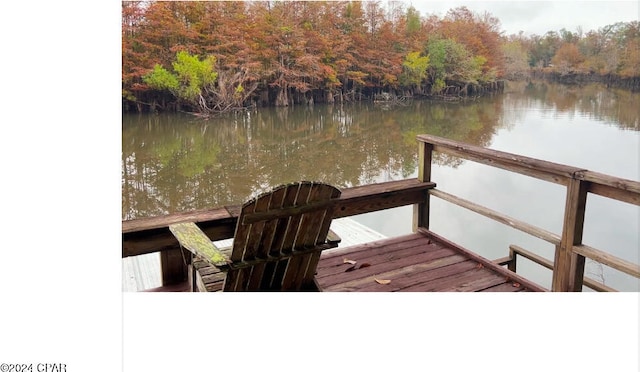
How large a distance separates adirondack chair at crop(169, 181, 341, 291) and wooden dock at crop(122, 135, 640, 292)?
3.5 inches

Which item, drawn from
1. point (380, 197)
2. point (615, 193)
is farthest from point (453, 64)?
point (615, 193)

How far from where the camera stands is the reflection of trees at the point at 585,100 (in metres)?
14.9

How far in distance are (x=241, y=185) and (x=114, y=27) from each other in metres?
10.6

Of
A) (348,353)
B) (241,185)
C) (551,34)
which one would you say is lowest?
(241,185)

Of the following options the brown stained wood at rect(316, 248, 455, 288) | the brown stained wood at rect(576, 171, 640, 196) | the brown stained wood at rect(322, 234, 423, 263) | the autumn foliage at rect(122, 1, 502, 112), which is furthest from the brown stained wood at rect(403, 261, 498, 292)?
the autumn foliage at rect(122, 1, 502, 112)

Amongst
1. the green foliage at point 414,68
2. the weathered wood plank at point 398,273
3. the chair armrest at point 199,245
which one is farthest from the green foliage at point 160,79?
the chair armrest at point 199,245

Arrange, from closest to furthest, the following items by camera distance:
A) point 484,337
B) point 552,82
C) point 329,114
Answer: point 484,337
point 552,82
point 329,114

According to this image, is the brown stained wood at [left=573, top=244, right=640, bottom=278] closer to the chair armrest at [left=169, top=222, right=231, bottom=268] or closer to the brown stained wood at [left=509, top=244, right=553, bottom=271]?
the chair armrest at [left=169, top=222, right=231, bottom=268]

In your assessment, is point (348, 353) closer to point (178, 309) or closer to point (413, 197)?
point (178, 309)

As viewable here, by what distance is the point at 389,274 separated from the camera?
97.9 inches

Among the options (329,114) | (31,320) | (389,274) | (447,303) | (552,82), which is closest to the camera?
(31,320)

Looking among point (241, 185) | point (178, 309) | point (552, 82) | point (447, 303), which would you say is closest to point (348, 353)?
point (447, 303)

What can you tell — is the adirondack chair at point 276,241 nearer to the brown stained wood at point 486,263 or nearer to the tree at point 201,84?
the brown stained wood at point 486,263

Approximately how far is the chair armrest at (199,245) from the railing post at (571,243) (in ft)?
4.31
